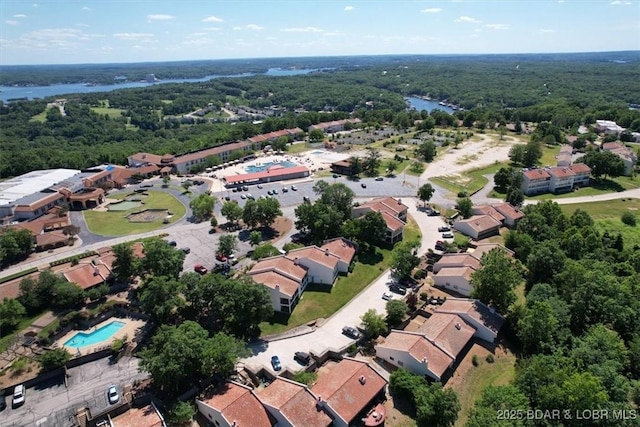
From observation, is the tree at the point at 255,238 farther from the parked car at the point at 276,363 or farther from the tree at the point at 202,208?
the parked car at the point at 276,363

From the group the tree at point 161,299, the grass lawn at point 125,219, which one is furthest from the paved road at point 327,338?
the grass lawn at point 125,219

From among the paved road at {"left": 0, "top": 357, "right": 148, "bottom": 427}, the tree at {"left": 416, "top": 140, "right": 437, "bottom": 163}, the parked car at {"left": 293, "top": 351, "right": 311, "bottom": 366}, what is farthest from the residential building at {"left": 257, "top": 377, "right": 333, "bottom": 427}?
the tree at {"left": 416, "top": 140, "right": 437, "bottom": 163}

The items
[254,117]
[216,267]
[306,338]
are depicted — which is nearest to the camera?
[306,338]

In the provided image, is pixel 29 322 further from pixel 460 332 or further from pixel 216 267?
pixel 460 332

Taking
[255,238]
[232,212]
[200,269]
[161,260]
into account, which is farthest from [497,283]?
[232,212]

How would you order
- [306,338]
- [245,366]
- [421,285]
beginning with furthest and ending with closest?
[421,285], [306,338], [245,366]

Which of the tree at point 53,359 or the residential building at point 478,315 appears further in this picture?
the residential building at point 478,315

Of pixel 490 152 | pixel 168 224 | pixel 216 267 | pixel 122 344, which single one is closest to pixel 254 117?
pixel 490 152
